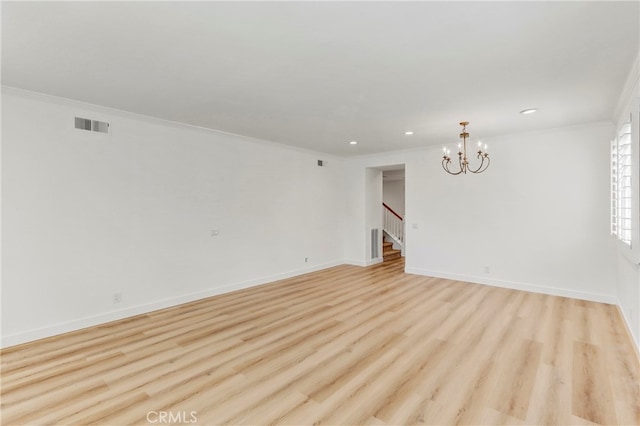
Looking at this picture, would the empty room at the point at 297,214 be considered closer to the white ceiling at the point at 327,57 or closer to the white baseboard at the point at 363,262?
the white ceiling at the point at 327,57

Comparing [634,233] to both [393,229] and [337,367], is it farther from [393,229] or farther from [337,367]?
[393,229]

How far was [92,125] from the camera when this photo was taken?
383cm

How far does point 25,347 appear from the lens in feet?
10.6

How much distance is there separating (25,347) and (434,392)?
4125mm

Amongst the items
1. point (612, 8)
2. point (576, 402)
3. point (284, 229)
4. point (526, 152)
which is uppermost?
point (612, 8)

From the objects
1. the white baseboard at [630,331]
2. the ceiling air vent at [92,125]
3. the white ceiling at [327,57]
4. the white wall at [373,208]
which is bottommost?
the white baseboard at [630,331]

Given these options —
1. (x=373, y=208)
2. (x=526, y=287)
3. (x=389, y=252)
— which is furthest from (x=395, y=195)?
(x=526, y=287)

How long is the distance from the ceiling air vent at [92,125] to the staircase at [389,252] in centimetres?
670

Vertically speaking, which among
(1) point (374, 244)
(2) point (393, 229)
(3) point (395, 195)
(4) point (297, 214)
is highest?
(3) point (395, 195)

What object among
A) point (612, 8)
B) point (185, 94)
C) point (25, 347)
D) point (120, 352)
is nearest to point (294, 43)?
point (185, 94)

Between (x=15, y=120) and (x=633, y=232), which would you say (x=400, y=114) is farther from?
(x=15, y=120)

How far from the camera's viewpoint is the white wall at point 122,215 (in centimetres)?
334

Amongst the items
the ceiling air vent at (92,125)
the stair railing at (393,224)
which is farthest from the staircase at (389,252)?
the ceiling air vent at (92,125)

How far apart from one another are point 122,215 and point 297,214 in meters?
3.32
